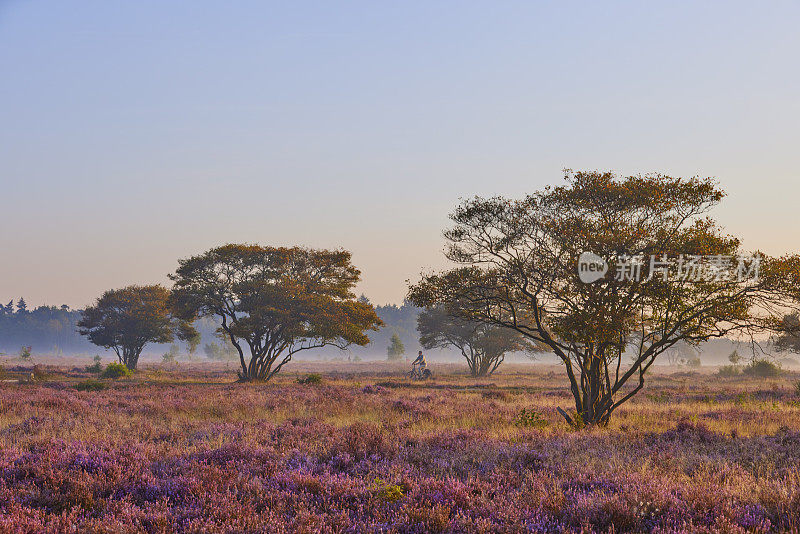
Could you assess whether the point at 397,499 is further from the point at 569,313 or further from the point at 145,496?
the point at 569,313

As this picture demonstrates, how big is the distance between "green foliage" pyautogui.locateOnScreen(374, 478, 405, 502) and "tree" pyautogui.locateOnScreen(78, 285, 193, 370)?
55046 mm

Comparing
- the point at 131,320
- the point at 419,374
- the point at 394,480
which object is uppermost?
the point at 131,320

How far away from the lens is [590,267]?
13.8 meters

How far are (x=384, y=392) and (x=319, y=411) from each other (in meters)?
9.74

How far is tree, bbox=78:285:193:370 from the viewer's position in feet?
185

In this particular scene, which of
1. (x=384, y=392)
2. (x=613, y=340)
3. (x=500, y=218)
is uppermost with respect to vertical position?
(x=500, y=218)

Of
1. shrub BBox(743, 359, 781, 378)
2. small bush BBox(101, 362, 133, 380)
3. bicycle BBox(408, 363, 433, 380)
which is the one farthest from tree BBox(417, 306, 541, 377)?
small bush BBox(101, 362, 133, 380)

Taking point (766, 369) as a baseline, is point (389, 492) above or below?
above

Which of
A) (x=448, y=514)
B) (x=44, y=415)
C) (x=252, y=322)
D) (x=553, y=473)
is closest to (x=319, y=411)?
(x=44, y=415)

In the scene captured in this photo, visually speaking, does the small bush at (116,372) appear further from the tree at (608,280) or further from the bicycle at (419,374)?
the tree at (608,280)

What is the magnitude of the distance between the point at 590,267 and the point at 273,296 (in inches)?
1084

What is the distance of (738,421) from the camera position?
609 inches

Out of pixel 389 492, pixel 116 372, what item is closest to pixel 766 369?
pixel 389 492

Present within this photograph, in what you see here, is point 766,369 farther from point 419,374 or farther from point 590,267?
point 590,267
